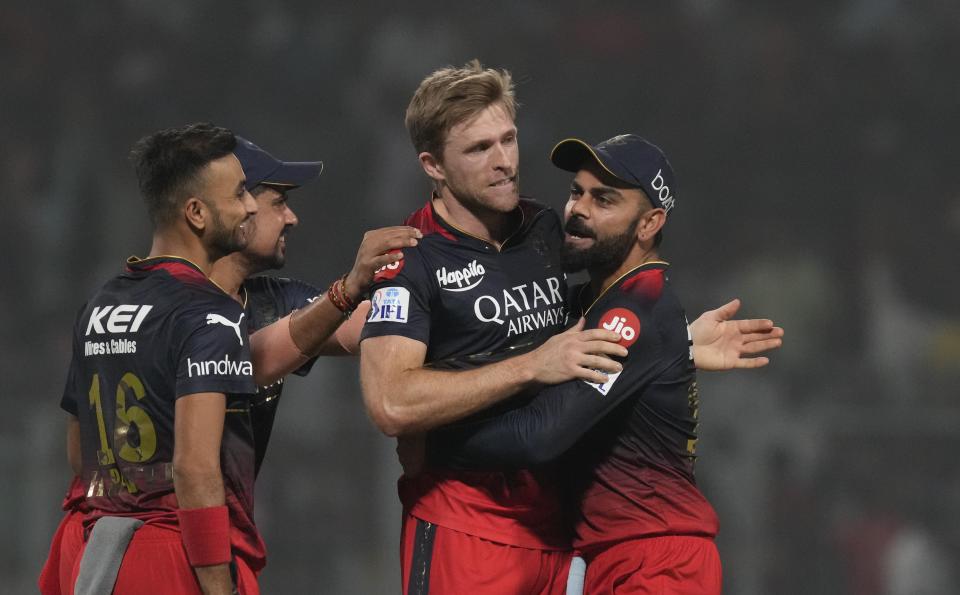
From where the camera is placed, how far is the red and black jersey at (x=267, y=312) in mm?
3523

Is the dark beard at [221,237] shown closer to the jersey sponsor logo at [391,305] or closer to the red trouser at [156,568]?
the jersey sponsor logo at [391,305]

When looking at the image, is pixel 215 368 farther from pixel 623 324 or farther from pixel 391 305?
pixel 623 324

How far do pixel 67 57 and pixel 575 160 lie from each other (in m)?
6.27

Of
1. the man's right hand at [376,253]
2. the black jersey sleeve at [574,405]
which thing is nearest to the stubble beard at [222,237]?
the man's right hand at [376,253]

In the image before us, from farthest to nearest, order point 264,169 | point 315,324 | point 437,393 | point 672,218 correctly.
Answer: point 672,218
point 264,169
point 315,324
point 437,393

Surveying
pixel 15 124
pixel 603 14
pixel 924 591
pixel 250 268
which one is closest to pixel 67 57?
pixel 15 124

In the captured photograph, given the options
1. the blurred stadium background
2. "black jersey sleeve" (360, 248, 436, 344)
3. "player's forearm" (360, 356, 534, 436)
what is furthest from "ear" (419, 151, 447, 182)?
the blurred stadium background

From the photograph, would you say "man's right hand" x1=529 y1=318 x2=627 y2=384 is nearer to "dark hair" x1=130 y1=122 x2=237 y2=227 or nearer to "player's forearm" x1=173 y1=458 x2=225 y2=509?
"player's forearm" x1=173 y1=458 x2=225 y2=509

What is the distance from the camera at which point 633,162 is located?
322 cm

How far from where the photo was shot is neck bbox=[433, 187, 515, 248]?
3383 mm

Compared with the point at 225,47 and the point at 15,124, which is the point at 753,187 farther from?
the point at 15,124

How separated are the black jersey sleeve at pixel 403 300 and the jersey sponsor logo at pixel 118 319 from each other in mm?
570

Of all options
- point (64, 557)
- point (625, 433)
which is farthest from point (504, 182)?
point (64, 557)

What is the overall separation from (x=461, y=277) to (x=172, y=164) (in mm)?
811
